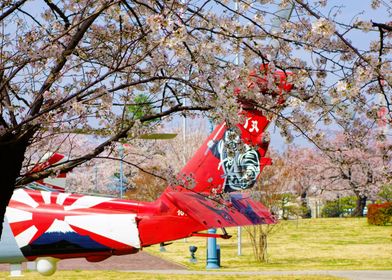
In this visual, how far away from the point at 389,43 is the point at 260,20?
105 centimetres

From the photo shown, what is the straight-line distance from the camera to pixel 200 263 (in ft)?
70.7

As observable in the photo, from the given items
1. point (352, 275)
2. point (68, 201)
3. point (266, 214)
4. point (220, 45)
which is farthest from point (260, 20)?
point (352, 275)

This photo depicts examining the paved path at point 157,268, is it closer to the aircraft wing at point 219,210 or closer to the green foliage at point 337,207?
the aircraft wing at point 219,210

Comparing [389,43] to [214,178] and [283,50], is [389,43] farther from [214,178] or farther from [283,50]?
[214,178]

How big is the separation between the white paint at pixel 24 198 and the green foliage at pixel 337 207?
146ft

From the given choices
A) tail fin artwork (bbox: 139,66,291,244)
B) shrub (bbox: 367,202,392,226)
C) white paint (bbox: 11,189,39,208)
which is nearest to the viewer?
tail fin artwork (bbox: 139,66,291,244)

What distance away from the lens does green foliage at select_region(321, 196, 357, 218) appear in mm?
56188

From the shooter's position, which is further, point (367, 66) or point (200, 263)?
point (200, 263)

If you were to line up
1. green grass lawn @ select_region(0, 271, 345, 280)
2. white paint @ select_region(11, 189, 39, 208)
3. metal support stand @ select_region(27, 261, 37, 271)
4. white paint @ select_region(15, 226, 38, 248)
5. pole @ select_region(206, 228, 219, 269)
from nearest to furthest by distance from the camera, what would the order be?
white paint @ select_region(15, 226, 38, 248) < white paint @ select_region(11, 189, 39, 208) < green grass lawn @ select_region(0, 271, 345, 280) < metal support stand @ select_region(27, 261, 37, 271) < pole @ select_region(206, 228, 219, 269)

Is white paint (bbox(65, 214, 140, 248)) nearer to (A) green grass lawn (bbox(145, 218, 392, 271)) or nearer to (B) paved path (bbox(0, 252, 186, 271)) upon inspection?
(B) paved path (bbox(0, 252, 186, 271))

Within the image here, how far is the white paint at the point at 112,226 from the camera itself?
1295 cm

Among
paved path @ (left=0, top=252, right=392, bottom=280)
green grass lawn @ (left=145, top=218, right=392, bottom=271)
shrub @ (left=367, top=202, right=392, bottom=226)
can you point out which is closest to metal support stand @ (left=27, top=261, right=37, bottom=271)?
paved path @ (left=0, top=252, right=392, bottom=280)

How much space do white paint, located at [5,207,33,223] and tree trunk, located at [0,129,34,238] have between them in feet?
23.6

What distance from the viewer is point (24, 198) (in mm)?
13547
